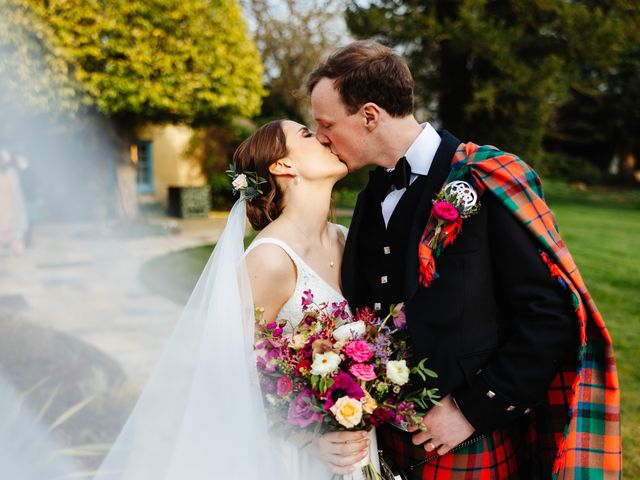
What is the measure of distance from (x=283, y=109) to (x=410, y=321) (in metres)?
20.6

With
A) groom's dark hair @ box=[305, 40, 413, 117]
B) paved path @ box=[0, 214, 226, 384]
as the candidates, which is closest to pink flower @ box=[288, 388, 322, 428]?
groom's dark hair @ box=[305, 40, 413, 117]

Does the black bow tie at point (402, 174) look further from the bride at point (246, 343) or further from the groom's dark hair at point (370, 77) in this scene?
the bride at point (246, 343)

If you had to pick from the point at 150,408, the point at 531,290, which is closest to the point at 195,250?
the point at 150,408

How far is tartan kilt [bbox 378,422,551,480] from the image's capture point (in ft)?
6.60

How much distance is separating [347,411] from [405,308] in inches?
15.1

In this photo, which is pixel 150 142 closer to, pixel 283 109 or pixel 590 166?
pixel 283 109

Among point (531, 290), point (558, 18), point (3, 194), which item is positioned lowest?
point (3, 194)

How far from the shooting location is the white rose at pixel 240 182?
2.48m

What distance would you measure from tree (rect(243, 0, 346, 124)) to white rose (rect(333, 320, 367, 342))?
2091cm

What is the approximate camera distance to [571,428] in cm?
184

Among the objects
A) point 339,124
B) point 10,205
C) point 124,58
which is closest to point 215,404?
point 339,124

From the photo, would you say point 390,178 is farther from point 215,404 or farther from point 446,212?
point 215,404

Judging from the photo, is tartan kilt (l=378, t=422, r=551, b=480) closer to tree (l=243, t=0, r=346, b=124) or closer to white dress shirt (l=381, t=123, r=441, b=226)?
white dress shirt (l=381, t=123, r=441, b=226)

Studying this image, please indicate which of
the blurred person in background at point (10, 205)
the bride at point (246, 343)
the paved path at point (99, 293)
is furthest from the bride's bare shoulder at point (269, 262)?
the blurred person in background at point (10, 205)
